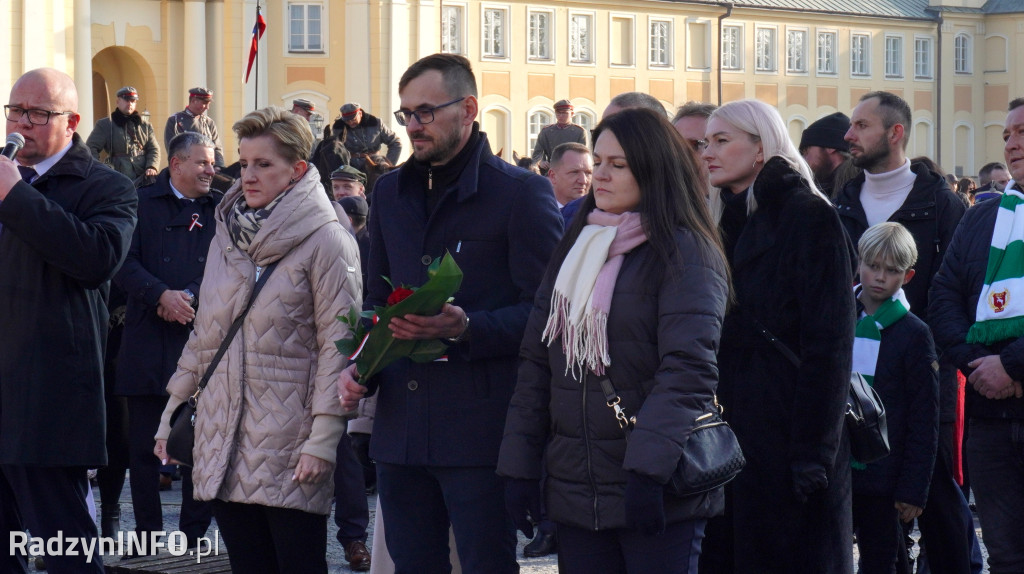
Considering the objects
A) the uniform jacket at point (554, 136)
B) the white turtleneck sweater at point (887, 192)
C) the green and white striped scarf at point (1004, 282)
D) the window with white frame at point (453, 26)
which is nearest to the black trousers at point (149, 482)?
the white turtleneck sweater at point (887, 192)

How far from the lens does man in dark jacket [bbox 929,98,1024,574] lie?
6.22 m

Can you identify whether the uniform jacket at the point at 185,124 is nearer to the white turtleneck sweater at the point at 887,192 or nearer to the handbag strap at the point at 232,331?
the white turtleneck sweater at the point at 887,192

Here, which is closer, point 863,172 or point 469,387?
point 469,387

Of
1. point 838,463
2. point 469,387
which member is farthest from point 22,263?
point 838,463

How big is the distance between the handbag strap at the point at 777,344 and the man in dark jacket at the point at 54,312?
8.39 ft

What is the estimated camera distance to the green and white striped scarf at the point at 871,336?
6.55m

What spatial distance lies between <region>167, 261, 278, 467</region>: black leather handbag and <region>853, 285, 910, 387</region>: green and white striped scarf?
2.60 metres

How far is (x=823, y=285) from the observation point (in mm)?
5281

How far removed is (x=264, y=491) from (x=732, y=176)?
2.08m

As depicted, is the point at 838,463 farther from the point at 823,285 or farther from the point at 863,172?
the point at 863,172

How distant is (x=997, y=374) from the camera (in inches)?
244

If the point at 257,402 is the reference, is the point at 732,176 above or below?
above

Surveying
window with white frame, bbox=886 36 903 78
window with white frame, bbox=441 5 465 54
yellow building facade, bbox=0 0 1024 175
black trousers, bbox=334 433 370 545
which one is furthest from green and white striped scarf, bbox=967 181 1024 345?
window with white frame, bbox=886 36 903 78

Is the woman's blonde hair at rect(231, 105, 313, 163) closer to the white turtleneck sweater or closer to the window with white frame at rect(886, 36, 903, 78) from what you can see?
the white turtleneck sweater
